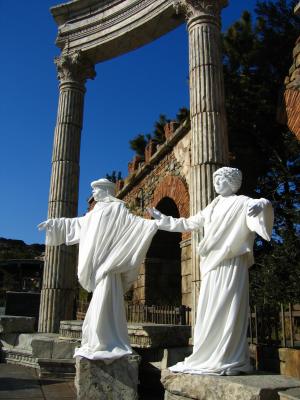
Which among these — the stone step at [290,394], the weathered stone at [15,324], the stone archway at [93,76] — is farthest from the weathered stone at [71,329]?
the stone step at [290,394]

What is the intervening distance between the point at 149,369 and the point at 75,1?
9330 mm

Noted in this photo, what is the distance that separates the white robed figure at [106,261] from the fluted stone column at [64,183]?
16.6ft

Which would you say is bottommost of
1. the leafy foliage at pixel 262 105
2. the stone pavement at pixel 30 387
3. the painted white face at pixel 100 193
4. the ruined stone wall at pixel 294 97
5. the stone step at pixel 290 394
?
the stone pavement at pixel 30 387

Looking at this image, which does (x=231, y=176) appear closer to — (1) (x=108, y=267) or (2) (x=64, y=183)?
(1) (x=108, y=267)

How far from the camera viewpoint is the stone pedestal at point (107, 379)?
3.85 metres

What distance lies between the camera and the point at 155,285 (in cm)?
1220

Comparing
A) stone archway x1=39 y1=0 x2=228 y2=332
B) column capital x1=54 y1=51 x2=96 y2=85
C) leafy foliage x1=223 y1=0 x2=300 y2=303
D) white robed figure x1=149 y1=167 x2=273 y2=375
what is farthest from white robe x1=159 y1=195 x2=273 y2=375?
column capital x1=54 y1=51 x2=96 y2=85

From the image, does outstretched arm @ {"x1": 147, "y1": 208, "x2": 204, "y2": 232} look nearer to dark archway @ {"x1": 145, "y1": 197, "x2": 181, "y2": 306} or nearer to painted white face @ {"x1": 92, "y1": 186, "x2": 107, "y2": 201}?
painted white face @ {"x1": 92, "y1": 186, "x2": 107, "y2": 201}

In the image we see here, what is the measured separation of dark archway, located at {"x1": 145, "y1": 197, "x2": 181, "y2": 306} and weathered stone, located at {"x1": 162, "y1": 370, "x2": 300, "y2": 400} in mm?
8402

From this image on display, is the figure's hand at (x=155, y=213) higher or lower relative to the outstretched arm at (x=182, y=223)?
higher

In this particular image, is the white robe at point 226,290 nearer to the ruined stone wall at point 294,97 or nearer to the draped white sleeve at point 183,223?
the draped white sleeve at point 183,223

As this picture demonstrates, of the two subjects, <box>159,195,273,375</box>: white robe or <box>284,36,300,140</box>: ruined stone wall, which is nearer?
<box>159,195,273,375</box>: white robe

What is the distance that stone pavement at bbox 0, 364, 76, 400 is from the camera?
4859 mm

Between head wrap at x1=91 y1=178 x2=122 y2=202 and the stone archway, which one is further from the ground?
the stone archway
